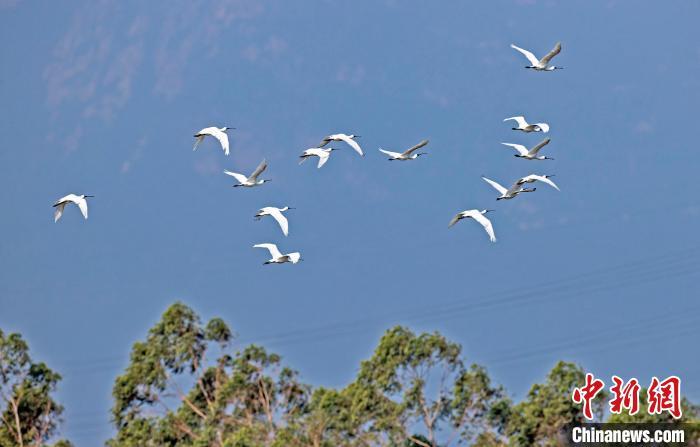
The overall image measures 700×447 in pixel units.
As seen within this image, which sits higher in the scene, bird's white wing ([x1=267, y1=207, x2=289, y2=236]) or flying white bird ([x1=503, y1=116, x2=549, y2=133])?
flying white bird ([x1=503, y1=116, x2=549, y2=133])

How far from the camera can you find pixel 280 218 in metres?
53.5

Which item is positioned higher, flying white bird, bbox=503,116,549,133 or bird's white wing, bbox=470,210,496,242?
flying white bird, bbox=503,116,549,133

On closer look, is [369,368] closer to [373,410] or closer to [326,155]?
[373,410]

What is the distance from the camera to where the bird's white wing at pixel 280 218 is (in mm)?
52594

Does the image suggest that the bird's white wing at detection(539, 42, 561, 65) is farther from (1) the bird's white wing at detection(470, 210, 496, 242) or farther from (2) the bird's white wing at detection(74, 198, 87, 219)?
(2) the bird's white wing at detection(74, 198, 87, 219)

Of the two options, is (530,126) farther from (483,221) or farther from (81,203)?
(81,203)

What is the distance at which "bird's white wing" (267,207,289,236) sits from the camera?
52594 mm

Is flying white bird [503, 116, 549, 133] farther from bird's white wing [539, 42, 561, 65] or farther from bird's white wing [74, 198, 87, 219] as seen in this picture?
bird's white wing [74, 198, 87, 219]

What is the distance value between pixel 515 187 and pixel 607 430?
6975mm

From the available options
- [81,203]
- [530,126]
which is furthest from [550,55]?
[81,203]

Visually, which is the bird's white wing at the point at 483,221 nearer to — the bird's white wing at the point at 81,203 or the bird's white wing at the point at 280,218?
the bird's white wing at the point at 280,218

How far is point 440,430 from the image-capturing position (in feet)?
206

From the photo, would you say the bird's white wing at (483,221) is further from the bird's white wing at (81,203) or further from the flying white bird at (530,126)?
the bird's white wing at (81,203)

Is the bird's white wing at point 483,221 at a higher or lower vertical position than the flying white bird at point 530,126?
→ lower
